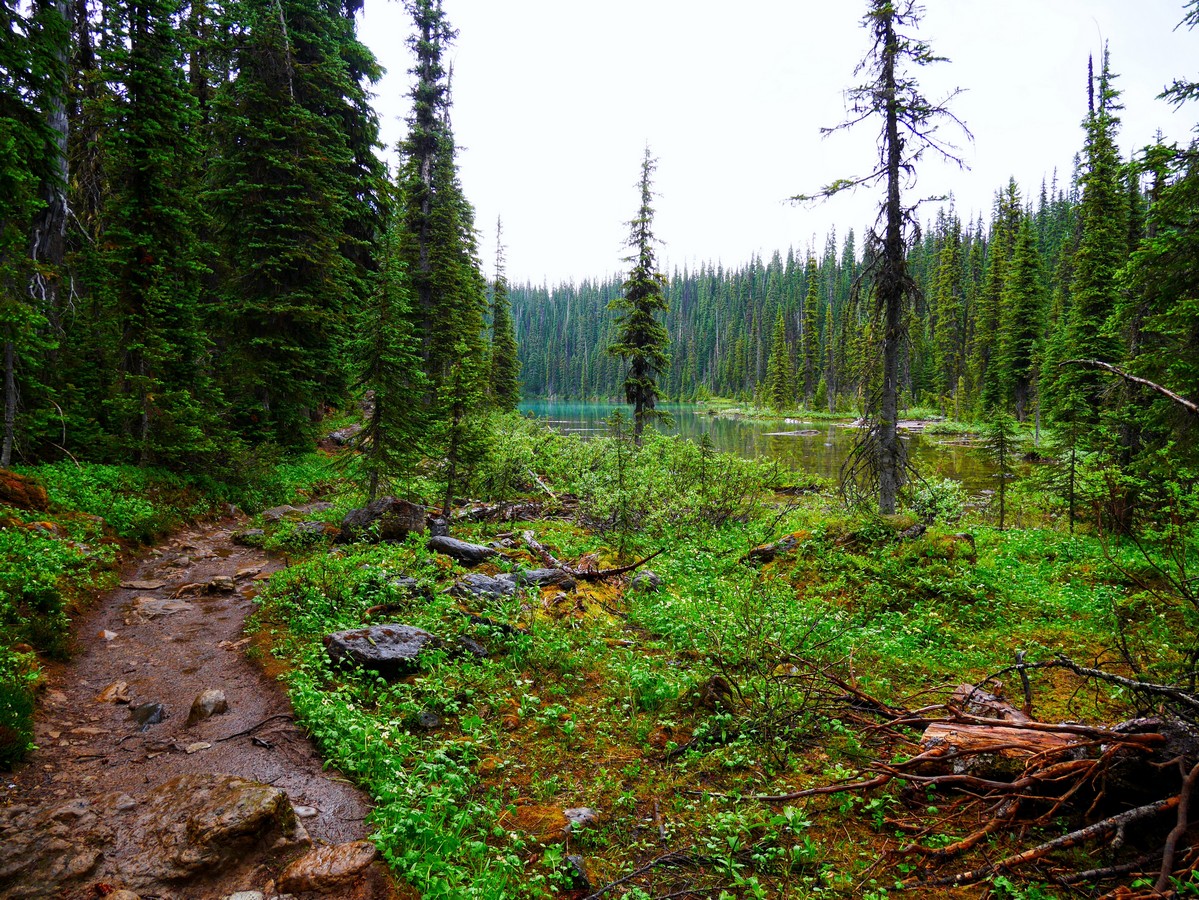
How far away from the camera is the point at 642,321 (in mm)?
23203

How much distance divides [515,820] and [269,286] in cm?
1904

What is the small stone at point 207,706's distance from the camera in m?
5.28

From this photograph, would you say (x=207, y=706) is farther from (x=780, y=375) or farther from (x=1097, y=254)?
(x=780, y=375)

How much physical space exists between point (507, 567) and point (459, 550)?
103cm

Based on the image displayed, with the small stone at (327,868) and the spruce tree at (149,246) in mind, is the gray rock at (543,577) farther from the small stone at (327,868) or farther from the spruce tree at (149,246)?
the spruce tree at (149,246)

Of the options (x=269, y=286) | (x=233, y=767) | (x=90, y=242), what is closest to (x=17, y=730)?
(x=233, y=767)

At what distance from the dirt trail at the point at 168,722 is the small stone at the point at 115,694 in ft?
0.03

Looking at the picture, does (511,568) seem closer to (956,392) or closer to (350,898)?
(350,898)

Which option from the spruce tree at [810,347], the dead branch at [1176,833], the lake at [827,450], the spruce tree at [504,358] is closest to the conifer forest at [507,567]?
the dead branch at [1176,833]

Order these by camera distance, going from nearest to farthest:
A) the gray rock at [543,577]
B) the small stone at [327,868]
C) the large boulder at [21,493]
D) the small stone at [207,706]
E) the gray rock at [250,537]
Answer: the small stone at [327,868]
the small stone at [207,706]
the large boulder at [21,493]
the gray rock at [543,577]
the gray rock at [250,537]

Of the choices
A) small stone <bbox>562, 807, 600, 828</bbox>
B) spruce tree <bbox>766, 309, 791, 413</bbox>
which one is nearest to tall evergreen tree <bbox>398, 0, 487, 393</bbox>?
small stone <bbox>562, 807, 600, 828</bbox>

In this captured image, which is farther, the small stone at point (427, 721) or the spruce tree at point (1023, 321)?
the spruce tree at point (1023, 321)

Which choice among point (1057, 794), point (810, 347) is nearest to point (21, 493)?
point (1057, 794)

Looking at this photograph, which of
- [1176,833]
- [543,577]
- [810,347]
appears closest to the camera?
[1176,833]
